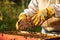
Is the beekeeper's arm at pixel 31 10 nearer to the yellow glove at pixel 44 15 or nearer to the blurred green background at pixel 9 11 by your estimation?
the yellow glove at pixel 44 15

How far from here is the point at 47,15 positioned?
0.85 metres

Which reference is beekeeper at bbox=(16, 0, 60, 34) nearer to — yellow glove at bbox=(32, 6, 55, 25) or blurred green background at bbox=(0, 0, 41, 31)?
yellow glove at bbox=(32, 6, 55, 25)

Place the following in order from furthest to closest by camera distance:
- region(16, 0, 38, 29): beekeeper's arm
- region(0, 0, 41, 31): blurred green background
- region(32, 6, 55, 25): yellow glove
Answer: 1. region(0, 0, 41, 31): blurred green background
2. region(16, 0, 38, 29): beekeeper's arm
3. region(32, 6, 55, 25): yellow glove

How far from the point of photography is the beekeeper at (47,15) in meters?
0.85

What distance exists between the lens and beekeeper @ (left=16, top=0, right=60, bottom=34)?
33.5 inches

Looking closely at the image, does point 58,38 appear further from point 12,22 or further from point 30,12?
point 12,22

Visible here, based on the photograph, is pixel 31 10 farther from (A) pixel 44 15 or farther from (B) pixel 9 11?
(B) pixel 9 11

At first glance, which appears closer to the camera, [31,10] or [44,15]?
[44,15]

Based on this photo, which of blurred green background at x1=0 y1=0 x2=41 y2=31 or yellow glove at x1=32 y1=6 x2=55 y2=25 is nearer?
yellow glove at x1=32 y1=6 x2=55 y2=25

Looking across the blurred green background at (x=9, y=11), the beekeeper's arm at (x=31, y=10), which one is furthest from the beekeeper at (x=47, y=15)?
the blurred green background at (x=9, y=11)

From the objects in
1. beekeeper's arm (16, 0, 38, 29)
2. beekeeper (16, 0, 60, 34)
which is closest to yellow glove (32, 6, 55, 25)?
beekeeper (16, 0, 60, 34)

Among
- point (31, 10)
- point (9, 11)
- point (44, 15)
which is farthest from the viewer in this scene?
point (9, 11)

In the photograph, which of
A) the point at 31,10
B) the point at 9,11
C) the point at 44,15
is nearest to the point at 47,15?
the point at 44,15

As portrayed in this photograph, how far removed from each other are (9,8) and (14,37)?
3.58 ft
